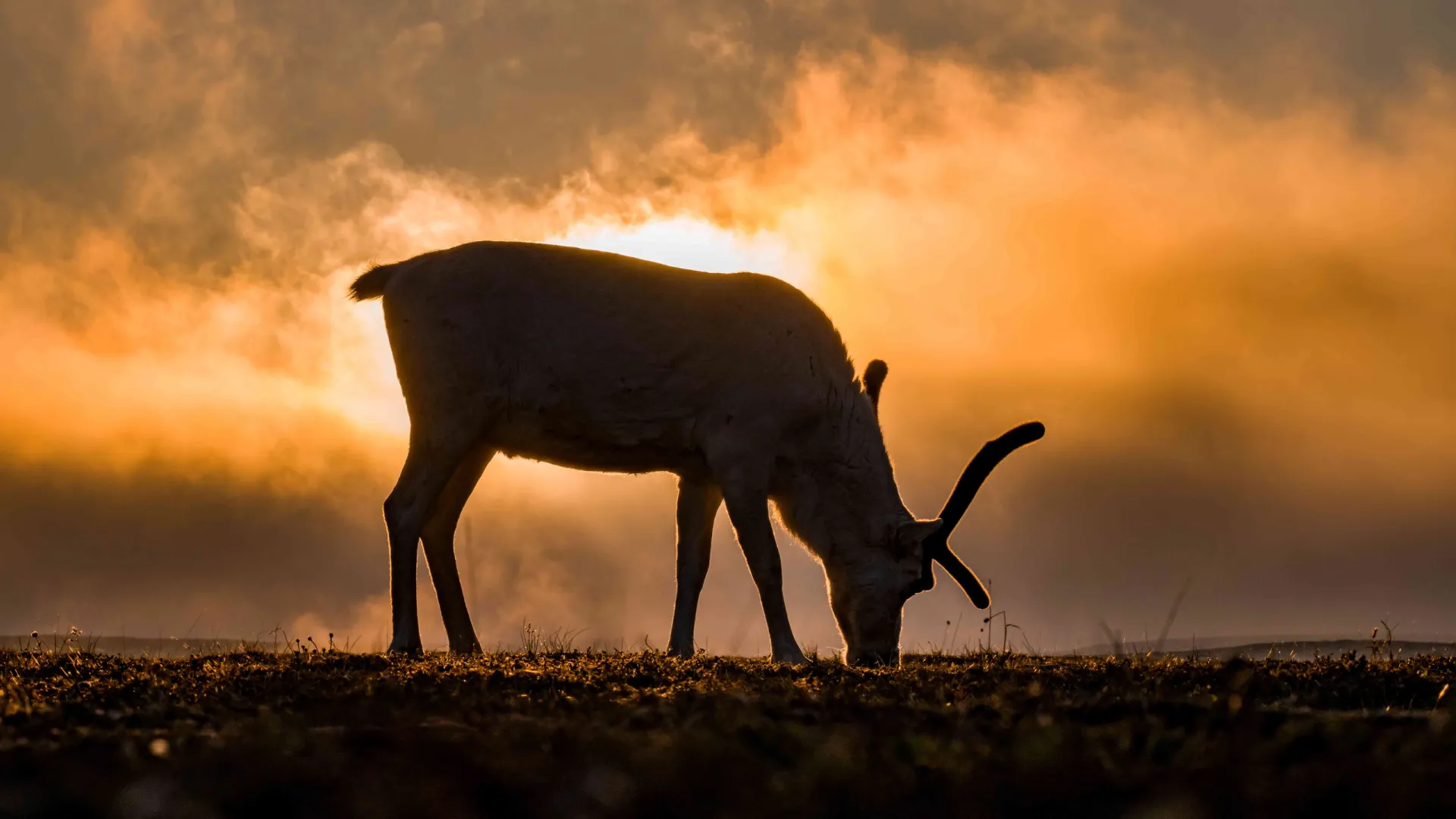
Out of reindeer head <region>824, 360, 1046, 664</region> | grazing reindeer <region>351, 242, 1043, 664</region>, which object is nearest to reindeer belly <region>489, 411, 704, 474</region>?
grazing reindeer <region>351, 242, 1043, 664</region>

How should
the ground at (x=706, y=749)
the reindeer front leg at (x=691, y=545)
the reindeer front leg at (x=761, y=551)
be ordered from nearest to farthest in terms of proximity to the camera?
the ground at (x=706, y=749), the reindeer front leg at (x=761, y=551), the reindeer front leg at (x=691, y=545)

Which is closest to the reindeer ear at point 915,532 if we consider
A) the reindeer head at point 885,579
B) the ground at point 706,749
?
the reindeer head at point 885,579

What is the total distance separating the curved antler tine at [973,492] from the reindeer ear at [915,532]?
1.21 feet

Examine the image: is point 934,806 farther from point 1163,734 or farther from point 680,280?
point 680,280

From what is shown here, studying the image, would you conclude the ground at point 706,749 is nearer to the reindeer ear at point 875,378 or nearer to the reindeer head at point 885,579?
the reindeer head at point 885,579

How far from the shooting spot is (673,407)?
8.67 meters

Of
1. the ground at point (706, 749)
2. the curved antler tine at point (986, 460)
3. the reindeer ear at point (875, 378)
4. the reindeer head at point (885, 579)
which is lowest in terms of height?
the ground at point (706, 749)

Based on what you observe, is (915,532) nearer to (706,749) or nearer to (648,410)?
(648,410)

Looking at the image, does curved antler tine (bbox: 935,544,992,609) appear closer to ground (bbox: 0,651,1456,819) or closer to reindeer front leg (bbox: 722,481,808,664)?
reindeer front leg (bbox: 722,481,808,664)

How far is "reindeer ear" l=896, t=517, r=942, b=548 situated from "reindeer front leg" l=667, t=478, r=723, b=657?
153 centimetres

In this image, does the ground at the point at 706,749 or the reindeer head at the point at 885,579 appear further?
the reindeer head at the point at 885,579

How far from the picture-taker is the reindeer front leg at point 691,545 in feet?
30.7

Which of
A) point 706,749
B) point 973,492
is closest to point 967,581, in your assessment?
point 973,492

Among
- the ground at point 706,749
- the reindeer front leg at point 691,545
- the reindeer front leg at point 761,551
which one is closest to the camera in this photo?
the ground at point 706,749
